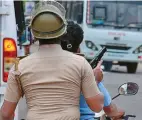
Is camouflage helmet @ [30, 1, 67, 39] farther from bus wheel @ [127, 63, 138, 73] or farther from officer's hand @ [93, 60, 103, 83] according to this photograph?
bus wheel @ [127, 63, 138, 73]

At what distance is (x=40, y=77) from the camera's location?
342 cm

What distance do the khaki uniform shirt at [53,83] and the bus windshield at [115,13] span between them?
1502cm

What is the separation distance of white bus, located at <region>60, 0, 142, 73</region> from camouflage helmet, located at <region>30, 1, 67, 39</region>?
14729mm

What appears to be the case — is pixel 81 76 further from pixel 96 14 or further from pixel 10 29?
pixel 96 14

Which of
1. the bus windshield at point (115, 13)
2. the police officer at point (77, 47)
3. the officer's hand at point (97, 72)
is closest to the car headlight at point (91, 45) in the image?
the bus windshield at point (115, 13)

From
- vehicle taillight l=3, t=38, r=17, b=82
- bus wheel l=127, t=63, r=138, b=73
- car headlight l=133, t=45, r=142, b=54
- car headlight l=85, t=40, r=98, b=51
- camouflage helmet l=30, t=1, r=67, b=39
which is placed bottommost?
bus wheel l=127, t=63, r=138, b=73

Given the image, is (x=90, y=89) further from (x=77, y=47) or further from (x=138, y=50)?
(x=138, y=50)

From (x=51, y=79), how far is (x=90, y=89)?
0.25 meters

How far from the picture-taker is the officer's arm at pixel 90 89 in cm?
342

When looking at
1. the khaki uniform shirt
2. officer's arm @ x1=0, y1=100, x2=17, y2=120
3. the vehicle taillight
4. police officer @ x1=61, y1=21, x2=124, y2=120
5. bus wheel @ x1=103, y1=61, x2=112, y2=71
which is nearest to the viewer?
the khaki uniform shirt

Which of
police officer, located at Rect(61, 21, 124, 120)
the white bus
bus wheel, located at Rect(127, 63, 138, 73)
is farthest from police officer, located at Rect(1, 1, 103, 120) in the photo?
bus wheel, located at Rect(127, 63, 138, 73)

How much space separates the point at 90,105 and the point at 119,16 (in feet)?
50.4

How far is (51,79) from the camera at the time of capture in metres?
3.39

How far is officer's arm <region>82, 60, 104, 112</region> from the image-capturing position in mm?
3422
